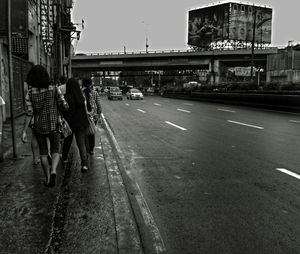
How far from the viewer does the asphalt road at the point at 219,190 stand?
4.22 metres

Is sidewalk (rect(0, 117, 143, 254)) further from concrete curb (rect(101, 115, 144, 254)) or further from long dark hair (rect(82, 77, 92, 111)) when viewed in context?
long dark hair (rect(82, 77, 92, 111))

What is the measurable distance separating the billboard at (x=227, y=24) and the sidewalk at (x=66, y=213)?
68923 millimetres

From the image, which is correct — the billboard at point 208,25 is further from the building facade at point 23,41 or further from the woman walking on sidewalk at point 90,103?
the woman walking on sidewalk at point 90,103

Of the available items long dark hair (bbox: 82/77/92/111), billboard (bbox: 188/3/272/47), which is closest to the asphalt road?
long dark hair (bbox: 82/77/92/111)

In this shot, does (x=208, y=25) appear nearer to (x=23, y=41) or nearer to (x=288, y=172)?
(x=23, y=41)

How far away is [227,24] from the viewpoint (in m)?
73.1

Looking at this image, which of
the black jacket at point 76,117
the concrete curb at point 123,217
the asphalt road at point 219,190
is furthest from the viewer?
the black jacket at point 76,117

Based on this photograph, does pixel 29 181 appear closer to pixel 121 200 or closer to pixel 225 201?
pixel 121 200

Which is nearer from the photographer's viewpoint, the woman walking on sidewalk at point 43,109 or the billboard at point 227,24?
the woman walking on sidewalk at point 43,109

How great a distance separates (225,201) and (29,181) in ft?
10.1

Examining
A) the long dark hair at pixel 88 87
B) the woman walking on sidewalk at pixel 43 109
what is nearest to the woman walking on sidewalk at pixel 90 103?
the long dark hair at pixel 88 87

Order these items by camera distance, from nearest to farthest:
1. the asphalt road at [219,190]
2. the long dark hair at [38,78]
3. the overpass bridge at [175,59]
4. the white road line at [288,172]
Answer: the asphalt road at [219,190]
the long dark hair at [38,78]
the white road line at [288,172]
the overpass bridge at [175,59]

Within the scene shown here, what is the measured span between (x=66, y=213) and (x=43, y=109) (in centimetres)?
183

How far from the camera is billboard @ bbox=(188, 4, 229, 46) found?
7312cm
